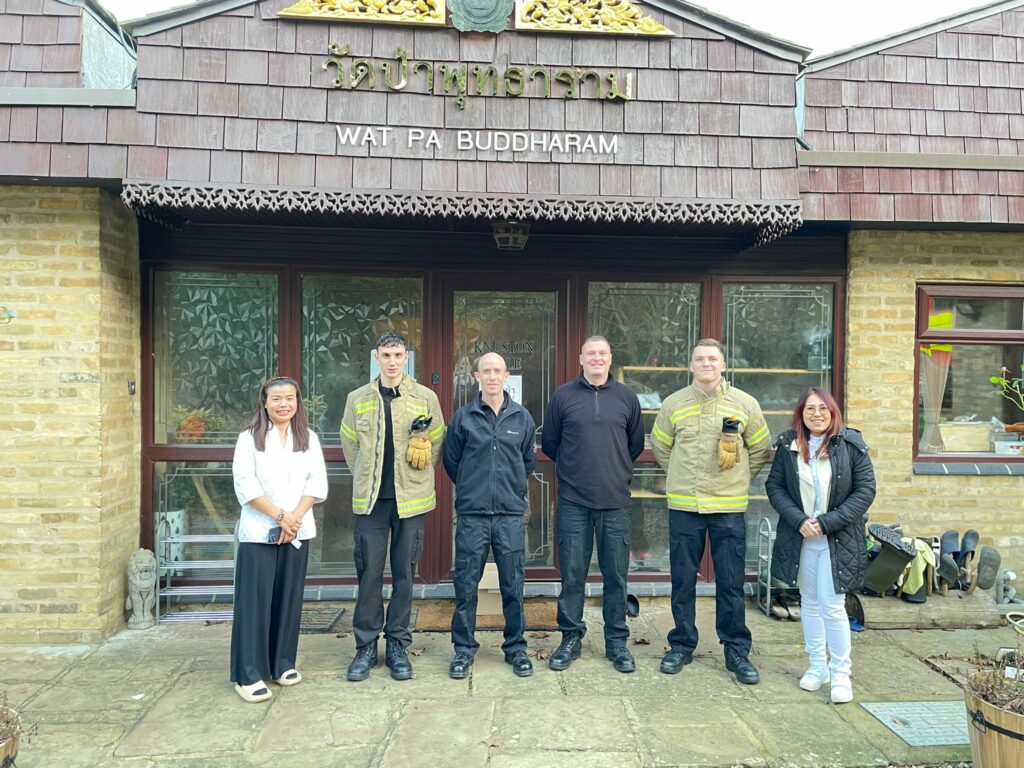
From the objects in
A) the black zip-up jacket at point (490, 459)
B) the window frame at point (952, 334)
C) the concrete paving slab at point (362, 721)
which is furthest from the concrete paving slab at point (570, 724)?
the window frame at point (952, 334)

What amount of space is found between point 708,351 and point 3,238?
4.41m

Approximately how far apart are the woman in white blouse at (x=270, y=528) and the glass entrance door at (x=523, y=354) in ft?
5.51

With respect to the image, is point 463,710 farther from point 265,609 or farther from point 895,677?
point 895,677

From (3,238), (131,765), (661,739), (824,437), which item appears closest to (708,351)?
(824,437)

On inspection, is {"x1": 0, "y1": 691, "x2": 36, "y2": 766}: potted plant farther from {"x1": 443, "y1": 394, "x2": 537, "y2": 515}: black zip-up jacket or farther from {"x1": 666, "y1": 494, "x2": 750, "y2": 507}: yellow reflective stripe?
{"x1": 666, "y1": 494, "x2": 750, "y2": 507}: yellow reflective stripe

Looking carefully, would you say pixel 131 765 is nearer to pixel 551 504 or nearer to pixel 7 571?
pixel 7 571

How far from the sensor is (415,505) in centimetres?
450

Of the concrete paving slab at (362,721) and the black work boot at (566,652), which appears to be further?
the black work boot at (566,652)

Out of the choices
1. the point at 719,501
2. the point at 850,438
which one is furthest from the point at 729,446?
the point at 850,438

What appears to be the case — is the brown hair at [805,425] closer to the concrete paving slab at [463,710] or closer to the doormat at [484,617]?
the concrete paving slab at [463,710]

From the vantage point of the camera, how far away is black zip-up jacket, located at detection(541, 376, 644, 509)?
A: 4566mm

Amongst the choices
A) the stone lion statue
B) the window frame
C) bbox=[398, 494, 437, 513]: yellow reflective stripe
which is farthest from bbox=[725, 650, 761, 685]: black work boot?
the stone lion statue

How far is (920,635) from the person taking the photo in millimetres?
5336

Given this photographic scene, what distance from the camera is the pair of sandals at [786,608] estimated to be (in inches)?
220
